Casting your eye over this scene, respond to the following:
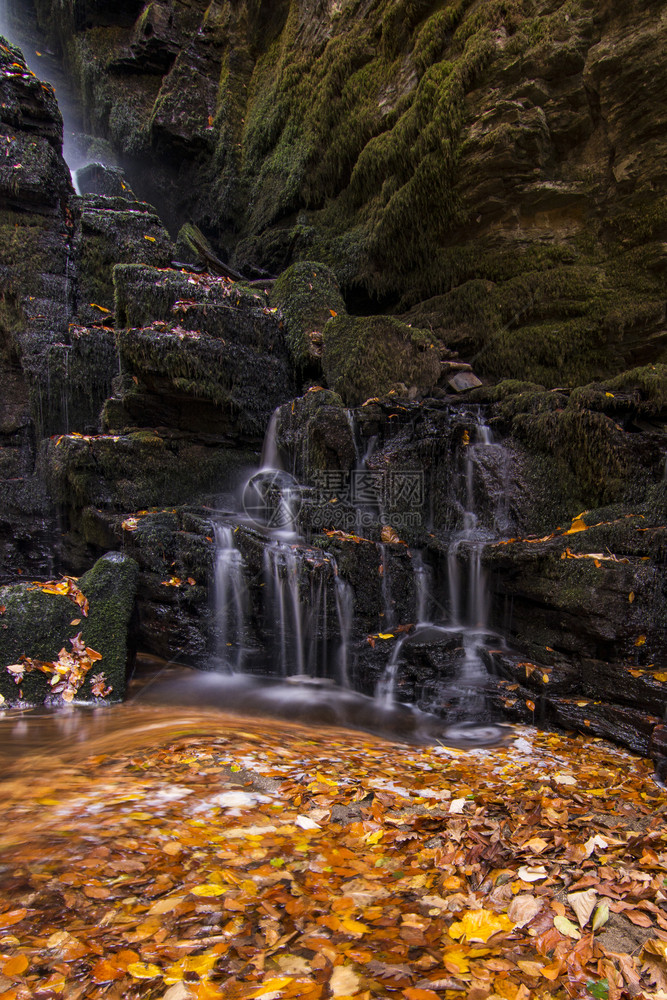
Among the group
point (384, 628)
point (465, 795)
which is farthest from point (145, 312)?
point (465, 795)

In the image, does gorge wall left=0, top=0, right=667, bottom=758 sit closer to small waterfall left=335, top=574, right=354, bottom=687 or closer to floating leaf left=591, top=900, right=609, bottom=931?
small waterfall left=335, top=574, right=354, bottom=687

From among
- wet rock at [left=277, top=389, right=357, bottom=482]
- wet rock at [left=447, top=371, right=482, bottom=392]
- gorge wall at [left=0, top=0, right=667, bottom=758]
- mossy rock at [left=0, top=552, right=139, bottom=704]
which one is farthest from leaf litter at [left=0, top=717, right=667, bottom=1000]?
wet rock at [left=447, top=371, right=482, bottom=392]

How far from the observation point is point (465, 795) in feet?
9.84

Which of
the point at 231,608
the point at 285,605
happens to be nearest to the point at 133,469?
the point at 231,608

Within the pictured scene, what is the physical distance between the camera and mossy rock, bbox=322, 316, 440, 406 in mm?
9047

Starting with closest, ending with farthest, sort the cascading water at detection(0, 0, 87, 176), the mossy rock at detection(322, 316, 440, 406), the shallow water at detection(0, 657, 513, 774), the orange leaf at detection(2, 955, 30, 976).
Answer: the orange leaf at detection(2, 955, 30, 976)
the shallow water at detection(0, 657, 513, 774)
the mossy rock at detection(322, 316, 440, 406)
the cascading water at detection(0, 0, 87, 176)

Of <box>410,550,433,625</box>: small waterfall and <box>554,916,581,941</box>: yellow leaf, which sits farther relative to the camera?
<box>410,550,433,625</box>: small waterfall

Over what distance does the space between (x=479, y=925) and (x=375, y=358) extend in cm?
841

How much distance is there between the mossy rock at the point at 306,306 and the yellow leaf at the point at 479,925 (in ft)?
29.6

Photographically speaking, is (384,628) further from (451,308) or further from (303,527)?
(451,308)

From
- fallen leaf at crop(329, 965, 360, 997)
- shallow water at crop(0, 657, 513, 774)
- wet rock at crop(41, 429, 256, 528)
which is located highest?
wet rock at crop(41, 429, 256, 528)

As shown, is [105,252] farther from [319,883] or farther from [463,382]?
[319,883]

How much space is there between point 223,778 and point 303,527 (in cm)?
421

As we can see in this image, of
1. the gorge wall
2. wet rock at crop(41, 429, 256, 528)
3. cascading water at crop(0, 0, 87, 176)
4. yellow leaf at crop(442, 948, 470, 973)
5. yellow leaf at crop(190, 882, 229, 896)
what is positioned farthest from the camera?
cascading water at crop(0, 0, 87, 176)
